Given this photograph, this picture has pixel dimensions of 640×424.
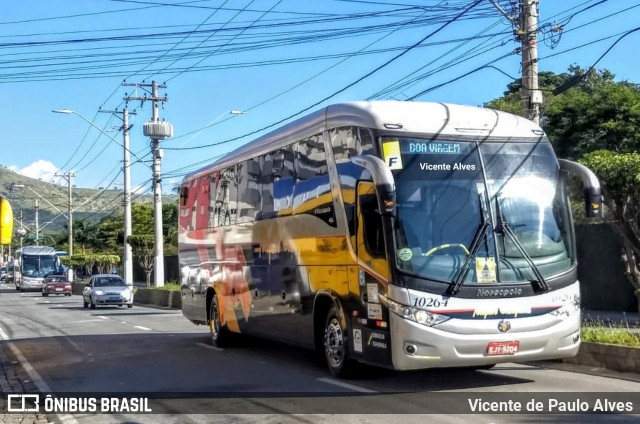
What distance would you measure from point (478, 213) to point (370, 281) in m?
1.56

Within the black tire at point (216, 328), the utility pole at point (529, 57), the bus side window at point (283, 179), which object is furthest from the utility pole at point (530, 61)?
the black tire at point (216, 328)

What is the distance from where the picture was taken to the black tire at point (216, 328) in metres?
16.0

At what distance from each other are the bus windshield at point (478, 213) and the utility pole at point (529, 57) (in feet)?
14.9

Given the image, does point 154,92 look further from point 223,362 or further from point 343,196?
point 343,196

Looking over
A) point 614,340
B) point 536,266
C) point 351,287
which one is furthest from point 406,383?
point 614,340

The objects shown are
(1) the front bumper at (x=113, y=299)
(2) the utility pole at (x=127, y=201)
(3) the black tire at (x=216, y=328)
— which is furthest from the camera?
(2) the utility pole at (x=127, y=201)

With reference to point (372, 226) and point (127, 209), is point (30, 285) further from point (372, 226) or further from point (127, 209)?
point (372, 226)

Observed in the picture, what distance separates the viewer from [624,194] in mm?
12828

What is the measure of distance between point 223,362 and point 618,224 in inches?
280

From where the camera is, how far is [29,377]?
12.5 m

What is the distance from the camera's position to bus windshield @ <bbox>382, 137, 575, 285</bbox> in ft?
30.8

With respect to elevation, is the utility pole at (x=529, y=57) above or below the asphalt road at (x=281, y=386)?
above

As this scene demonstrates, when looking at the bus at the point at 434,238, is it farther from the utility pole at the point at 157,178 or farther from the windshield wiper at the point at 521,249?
the utility pole at the point at 157,178

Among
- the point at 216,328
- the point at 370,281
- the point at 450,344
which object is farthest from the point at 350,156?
the point at 216,328
